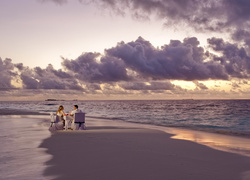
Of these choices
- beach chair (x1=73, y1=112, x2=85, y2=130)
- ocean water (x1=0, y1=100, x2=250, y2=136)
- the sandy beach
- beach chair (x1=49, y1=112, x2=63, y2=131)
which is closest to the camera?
the sandy beach

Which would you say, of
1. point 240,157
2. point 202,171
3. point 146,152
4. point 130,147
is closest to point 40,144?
point 130,147

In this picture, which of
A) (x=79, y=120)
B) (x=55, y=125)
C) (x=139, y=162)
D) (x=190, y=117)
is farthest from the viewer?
(x=190, y=117)

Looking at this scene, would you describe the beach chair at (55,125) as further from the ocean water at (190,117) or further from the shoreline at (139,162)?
the ocean water at (190,117)

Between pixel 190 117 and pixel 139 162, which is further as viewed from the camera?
pixel 190 117

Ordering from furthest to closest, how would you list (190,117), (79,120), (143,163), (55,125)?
(190,117), (79,120), (55,125), (143,163)

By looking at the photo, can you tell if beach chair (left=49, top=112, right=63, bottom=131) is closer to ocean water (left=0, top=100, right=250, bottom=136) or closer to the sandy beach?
the sandy beach

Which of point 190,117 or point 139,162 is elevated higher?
point 139,162

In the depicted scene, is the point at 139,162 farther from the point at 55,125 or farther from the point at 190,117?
the point at 190,117

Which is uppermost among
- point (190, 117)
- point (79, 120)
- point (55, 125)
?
point (79, 120)

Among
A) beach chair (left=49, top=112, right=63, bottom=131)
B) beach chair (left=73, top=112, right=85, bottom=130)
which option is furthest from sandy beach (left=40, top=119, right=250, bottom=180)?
beach chair (left=73, top=112, right=85, bottom=130)

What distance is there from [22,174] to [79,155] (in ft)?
9.40

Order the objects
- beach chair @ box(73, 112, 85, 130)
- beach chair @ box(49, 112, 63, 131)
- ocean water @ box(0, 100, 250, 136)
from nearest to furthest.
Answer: beach chair @ box(49, 112, 63, 131) → beach chair @ box(73, 112, 85, 130) → ocean water @ box(0, 100, 250, 136)

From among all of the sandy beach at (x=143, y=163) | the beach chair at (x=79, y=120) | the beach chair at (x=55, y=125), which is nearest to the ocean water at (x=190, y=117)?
the beach chair at (x=79, y=120)

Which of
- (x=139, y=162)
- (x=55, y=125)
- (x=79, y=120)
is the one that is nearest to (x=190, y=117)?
(x=79, y=120)
